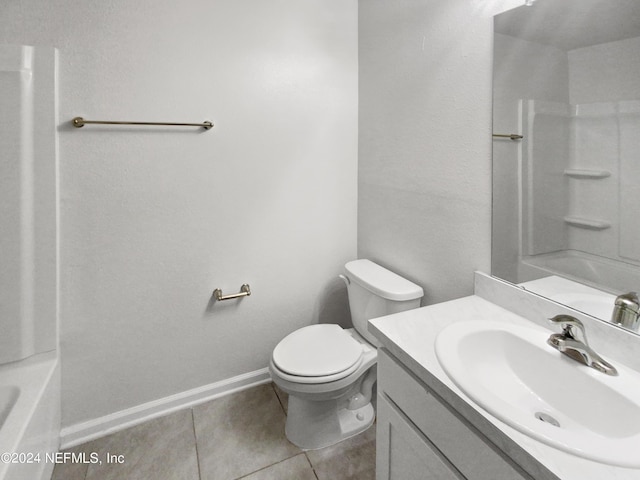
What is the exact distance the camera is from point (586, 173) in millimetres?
941

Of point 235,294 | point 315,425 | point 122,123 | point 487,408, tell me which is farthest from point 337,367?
point 122,123

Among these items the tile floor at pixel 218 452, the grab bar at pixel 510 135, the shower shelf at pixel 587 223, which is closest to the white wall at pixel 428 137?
the grab bar at pixel 510 135

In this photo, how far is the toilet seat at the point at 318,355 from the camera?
1386 millimetres

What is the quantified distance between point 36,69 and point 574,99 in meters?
1.88

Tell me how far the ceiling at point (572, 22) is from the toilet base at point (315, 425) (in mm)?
1590

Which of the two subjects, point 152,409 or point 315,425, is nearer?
point 315,425

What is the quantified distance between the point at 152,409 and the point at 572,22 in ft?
7.47

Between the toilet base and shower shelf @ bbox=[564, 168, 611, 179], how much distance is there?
1288 millimetres

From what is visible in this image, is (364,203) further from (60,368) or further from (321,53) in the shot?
(60,368)

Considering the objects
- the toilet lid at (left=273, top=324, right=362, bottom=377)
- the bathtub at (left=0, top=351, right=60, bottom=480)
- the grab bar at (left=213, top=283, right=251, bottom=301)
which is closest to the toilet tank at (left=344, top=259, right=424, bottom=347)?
the toilet lid at (left=273, top=324, right=362, bottom=377)

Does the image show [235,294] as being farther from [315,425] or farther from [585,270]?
[585,270]

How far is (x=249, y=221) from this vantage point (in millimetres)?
1796

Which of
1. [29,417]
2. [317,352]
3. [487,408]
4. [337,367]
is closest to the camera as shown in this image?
[487,408]

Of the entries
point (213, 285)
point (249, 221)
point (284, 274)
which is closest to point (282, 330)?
point (284, 274)
